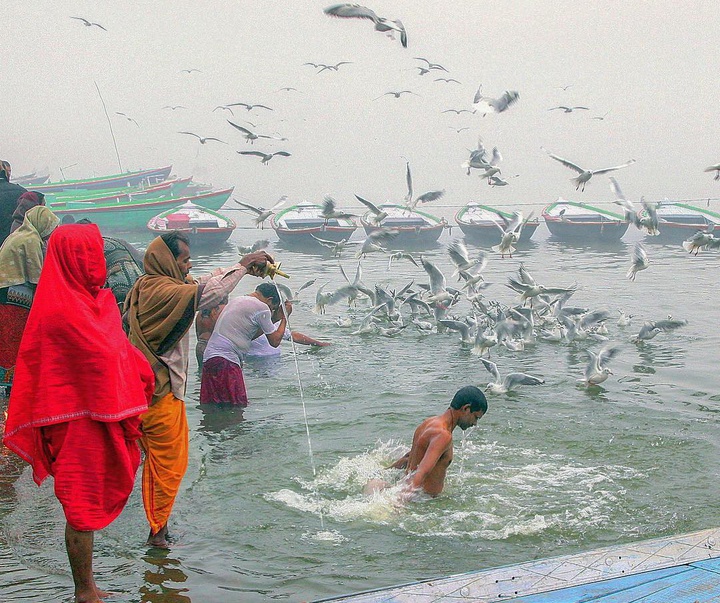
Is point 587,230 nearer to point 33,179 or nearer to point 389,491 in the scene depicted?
point 389,491

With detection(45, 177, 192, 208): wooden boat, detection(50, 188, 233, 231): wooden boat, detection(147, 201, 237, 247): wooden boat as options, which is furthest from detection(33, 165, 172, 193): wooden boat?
detection(147, 201, 237, 247): wooden boat

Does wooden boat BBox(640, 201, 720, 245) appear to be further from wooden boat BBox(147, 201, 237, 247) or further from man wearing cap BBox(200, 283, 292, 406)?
man wearing cap BBox(200, 283, 292, 406)

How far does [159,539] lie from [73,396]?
1.54 m

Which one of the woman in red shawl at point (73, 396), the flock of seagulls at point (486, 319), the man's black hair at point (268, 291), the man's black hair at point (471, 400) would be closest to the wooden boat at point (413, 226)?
the flock of seagulls at point (486, 319)

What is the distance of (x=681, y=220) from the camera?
116ft

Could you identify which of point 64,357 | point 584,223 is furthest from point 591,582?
point 584,223

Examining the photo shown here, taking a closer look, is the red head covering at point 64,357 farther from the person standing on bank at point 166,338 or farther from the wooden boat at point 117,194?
the wooden boat at point 117,194

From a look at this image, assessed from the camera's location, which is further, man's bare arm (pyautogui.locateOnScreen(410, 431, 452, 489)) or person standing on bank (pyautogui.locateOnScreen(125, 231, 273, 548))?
man's bare arm (pyautogui.locateOnScreen(410, 431, 452, 489))

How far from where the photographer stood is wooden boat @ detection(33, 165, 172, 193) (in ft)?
186

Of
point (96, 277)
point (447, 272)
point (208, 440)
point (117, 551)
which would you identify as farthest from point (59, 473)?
point (447, 272)

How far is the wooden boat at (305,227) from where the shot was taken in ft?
107

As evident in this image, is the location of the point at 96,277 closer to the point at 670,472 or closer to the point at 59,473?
the point at 59,473

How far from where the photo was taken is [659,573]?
382 centimetres

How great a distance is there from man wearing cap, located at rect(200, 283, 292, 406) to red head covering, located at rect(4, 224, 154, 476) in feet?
12.1
